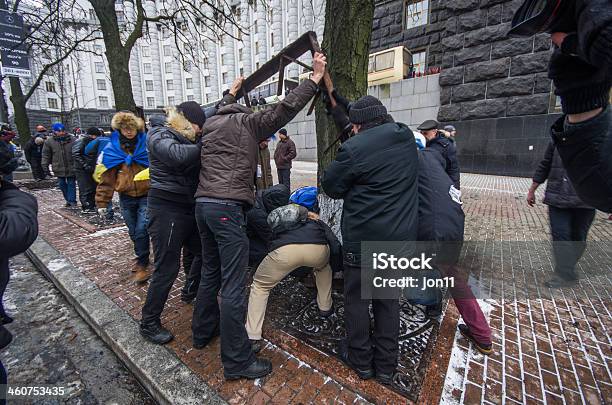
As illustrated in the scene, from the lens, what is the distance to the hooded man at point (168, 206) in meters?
2.34

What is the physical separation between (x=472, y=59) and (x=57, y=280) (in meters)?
12.7

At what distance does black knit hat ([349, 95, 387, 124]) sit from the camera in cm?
203

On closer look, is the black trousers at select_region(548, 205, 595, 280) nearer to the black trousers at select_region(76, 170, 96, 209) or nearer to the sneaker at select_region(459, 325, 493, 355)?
the sneaker at select_region(459, 325, 493, 355)

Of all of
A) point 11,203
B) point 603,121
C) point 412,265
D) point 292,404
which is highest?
point 603,121

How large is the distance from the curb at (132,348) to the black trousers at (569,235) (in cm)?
379

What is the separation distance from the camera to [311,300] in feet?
10.00

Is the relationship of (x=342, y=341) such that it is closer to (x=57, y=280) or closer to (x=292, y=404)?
(x=292, y=404)

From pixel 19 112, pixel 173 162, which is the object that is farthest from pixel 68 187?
pixel 19 112

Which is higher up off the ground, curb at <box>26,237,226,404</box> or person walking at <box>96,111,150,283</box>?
person walking at <box>96,111,150,283</box>

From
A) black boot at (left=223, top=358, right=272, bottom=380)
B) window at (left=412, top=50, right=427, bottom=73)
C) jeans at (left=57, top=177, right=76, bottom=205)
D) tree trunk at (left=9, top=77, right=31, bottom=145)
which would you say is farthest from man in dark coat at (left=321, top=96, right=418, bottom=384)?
tree trunk at (left=9, top=77, right=31, bottom=145)

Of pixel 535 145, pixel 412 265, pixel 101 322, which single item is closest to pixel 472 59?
pixel 535 145

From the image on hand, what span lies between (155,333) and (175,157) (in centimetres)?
147

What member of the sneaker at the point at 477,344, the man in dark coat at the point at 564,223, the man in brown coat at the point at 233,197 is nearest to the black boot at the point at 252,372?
the man in brown coat at the point at 233,197

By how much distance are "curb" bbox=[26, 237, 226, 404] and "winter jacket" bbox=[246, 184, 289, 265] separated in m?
0.99
